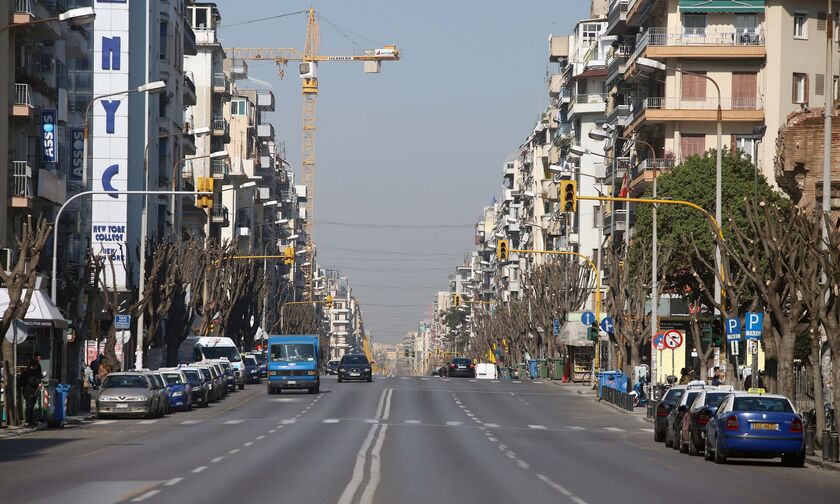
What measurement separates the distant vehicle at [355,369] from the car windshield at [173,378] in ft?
106

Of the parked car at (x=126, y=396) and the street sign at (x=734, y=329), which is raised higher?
the street sign at (x=734, y=329)

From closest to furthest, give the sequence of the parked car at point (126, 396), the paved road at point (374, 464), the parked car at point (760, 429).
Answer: the paved road at point (374, 464)
the parked car at point (760, 429)
the parked car at point (126, 396)

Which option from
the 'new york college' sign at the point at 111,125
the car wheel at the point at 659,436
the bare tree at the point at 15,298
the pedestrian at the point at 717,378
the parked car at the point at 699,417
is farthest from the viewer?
the 'new york college' sign at the point at 111,125

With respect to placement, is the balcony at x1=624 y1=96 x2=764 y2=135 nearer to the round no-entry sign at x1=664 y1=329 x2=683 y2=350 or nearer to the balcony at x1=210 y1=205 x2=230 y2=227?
the round no-entry sign at x1=664 y1=329 x2=683 y2=350

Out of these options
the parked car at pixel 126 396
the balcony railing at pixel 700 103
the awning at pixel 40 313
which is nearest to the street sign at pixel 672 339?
the parked car at pixel 126 396

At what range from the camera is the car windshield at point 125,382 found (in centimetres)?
4788

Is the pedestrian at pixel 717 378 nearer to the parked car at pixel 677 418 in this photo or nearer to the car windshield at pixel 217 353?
the parked car at pixel 677 418

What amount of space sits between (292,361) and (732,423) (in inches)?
1581

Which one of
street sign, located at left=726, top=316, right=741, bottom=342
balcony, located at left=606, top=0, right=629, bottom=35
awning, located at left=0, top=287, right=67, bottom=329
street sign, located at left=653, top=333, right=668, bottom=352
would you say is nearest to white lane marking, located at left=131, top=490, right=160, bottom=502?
street sign, located at left=726, top=316, right=741, bottom=342

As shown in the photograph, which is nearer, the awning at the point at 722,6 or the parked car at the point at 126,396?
the parked car at the point at 126,396

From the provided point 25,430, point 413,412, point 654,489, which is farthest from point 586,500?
point 413,412

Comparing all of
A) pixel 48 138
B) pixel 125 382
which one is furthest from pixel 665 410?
pixel 48 138

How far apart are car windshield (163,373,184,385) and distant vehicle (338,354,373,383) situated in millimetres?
32257

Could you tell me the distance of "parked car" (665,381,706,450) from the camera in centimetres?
3544
